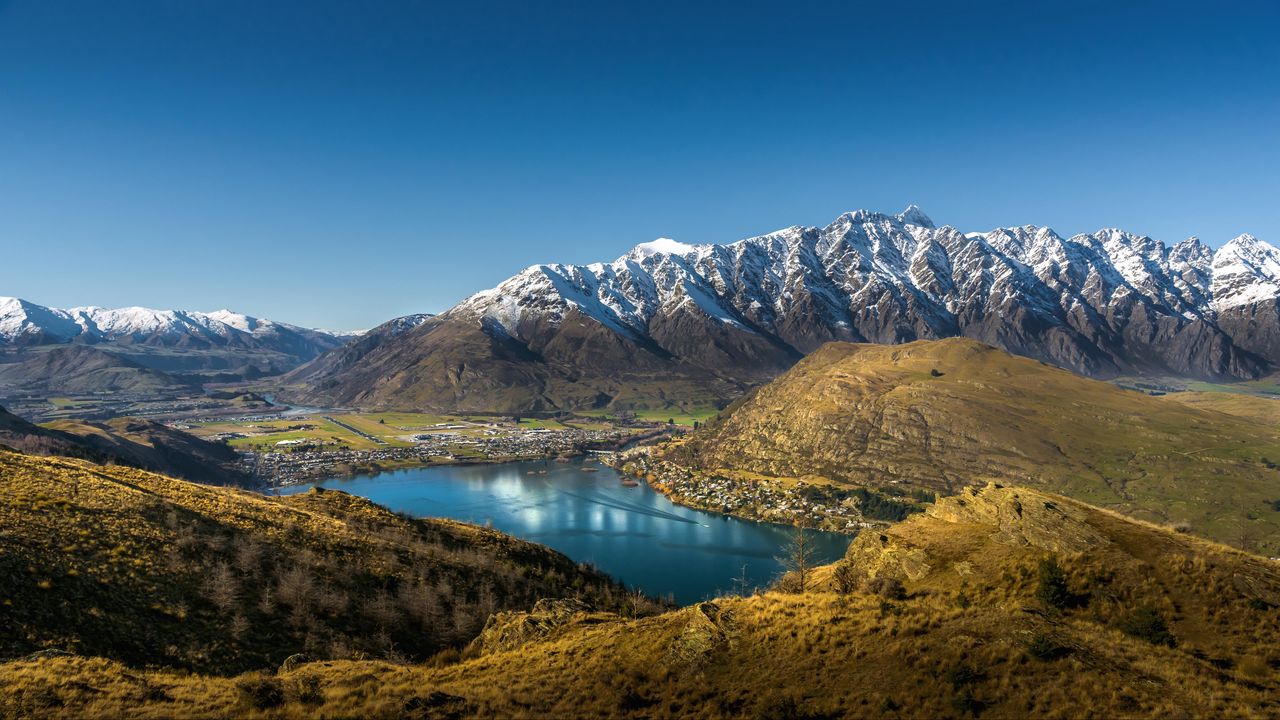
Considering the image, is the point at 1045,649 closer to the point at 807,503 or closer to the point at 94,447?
the point at 807,503

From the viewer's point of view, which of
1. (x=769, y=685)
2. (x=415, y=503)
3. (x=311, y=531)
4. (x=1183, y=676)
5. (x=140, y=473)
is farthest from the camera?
(x=415, y=503)

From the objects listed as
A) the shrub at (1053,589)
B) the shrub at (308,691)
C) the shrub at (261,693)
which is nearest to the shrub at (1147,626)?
the shrub at (1053,589)

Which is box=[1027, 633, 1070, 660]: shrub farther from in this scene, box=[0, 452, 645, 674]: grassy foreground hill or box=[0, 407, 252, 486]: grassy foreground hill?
box=[0, 407, 252, 486]: grassy foreground hill

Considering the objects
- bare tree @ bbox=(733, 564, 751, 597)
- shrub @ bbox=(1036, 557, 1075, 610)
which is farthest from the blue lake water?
shrub @ bbox=(1036, 557, 1075, 610)

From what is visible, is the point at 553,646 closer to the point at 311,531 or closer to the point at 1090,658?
the point at 1090,658

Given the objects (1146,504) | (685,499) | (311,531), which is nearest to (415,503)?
(685,499)

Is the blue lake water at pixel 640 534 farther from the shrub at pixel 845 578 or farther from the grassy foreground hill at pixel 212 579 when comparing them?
the shrub at pixel 845 578
